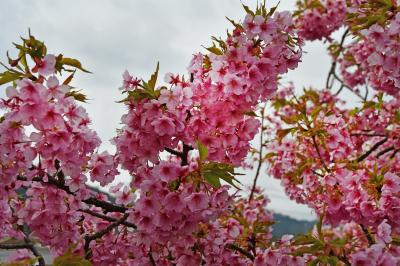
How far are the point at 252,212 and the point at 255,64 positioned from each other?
15.7ft

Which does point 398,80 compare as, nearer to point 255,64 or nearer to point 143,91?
point 255,64

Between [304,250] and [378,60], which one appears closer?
[304,250]

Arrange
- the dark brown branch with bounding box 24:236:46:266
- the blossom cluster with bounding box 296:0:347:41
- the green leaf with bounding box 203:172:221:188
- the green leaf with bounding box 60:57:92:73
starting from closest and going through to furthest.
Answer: the green leaf with bounding box 203:172:221:188 < the green leaf with bounding box 60:57:92:73 < the dark brown branch with bounding box 24:236:46:266 < the blossom cluster with bounding box 296:0:347:41

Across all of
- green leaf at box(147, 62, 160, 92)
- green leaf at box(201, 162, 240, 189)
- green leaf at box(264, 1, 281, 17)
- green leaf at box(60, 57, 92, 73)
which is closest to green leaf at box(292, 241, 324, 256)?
green leaf at box(201, 162, 240, 189)

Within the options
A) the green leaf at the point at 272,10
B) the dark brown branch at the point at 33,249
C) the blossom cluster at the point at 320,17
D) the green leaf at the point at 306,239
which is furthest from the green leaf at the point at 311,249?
the blossom cluster at the point at 320,17

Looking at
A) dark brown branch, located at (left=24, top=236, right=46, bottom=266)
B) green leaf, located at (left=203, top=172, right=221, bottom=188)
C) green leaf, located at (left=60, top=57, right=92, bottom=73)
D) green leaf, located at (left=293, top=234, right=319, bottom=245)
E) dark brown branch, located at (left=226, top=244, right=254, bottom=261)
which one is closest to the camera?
green leaf, located at (left=203, top=172, right=221, bottom=188)

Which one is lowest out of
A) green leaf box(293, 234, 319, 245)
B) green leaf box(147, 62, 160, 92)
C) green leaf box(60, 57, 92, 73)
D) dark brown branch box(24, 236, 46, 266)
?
dark brown branch box(24, 236, 46, 266)

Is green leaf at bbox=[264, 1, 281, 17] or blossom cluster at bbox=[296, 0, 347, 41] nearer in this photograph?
green leaf at bbox=[264, 1, 281, 17]

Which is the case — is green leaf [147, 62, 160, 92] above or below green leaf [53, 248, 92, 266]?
above

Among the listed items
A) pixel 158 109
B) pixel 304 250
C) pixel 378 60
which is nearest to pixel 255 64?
pixel 158 109

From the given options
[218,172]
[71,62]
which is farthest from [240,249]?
[71,62]

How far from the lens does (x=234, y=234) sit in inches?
177

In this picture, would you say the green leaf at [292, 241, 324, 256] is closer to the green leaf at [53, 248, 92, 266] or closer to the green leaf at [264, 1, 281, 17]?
the green leaf at [53, 248, 92, 266]

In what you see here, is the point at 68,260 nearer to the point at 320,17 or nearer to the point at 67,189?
the point at 67,189
